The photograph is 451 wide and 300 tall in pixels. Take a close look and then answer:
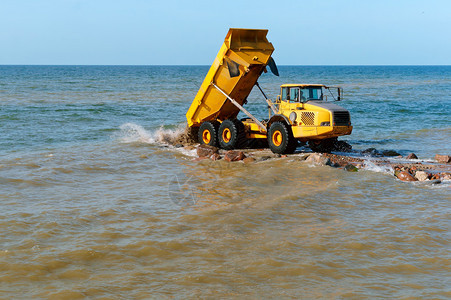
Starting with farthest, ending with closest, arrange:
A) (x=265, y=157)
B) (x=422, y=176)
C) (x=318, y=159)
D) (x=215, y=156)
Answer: (x=215, y=156), (x=265, y=157), (x=318, y=159), (x=422, y=176)

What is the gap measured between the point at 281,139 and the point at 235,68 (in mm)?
2533

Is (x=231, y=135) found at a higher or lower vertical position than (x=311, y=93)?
lower

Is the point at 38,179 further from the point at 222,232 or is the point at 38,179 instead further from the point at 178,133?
the point at 178,133

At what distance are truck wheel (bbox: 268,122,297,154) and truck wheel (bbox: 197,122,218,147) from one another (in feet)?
7.04

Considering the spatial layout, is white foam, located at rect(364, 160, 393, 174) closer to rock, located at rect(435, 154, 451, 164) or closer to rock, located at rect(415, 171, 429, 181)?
rock, located at rect(415, 171, 429, 181)

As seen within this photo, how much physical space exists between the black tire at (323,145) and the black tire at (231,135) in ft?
7.29

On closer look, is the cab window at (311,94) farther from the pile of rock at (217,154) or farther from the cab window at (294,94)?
the pile of rock at (217,154)

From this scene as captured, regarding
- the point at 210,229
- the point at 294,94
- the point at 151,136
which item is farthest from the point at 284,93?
the point at 210,229

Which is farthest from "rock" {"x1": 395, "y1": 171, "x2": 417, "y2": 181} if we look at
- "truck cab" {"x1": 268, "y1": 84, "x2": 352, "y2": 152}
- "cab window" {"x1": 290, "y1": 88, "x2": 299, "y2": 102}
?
"cab window" {"x1": 290, "y1": 88, "x2": 299, "y2": 102}

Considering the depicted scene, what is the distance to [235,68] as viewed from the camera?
15211 mm

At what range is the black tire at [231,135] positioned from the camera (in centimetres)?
1595

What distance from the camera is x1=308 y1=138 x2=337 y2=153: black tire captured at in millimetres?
15688

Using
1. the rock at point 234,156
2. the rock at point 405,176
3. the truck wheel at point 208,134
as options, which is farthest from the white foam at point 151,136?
the rock at point 405,176

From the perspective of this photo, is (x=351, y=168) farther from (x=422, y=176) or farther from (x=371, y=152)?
(x=371, y=152)
